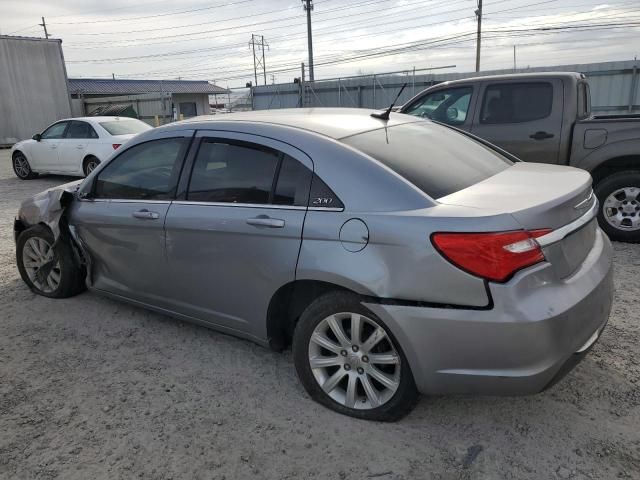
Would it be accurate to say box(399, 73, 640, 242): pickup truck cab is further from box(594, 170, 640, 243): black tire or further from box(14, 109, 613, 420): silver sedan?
box(14, 109, 613, 420): silver sedan

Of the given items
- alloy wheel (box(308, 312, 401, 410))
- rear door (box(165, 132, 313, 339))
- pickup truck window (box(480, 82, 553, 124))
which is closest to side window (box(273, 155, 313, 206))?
rear door (box(165, 132, 313, 339))

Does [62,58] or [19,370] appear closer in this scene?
[19,370]

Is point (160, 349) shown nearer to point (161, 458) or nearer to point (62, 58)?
point (161, 458)

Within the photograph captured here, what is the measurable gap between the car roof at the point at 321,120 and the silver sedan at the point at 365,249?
0.02m

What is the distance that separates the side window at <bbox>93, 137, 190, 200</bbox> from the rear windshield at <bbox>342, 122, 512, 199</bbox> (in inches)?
50.8

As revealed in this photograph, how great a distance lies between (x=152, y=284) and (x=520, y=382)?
8.22 feet

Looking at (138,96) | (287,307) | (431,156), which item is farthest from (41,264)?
(138,96)

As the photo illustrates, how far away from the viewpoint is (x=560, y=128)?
5809 millimetres

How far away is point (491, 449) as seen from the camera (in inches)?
97.7

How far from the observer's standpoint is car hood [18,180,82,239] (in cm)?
418

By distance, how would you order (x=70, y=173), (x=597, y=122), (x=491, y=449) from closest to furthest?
1. (x=491, y=449)
2. (x=597, y=122)
3. (x=70, y=173)

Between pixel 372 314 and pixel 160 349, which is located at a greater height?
pixel 372 314

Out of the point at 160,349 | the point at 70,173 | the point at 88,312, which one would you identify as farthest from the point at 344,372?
the point at 70,173

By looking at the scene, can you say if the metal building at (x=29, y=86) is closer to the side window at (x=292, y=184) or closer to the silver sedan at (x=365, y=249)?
the silver sedan at (x=365, y=249)
